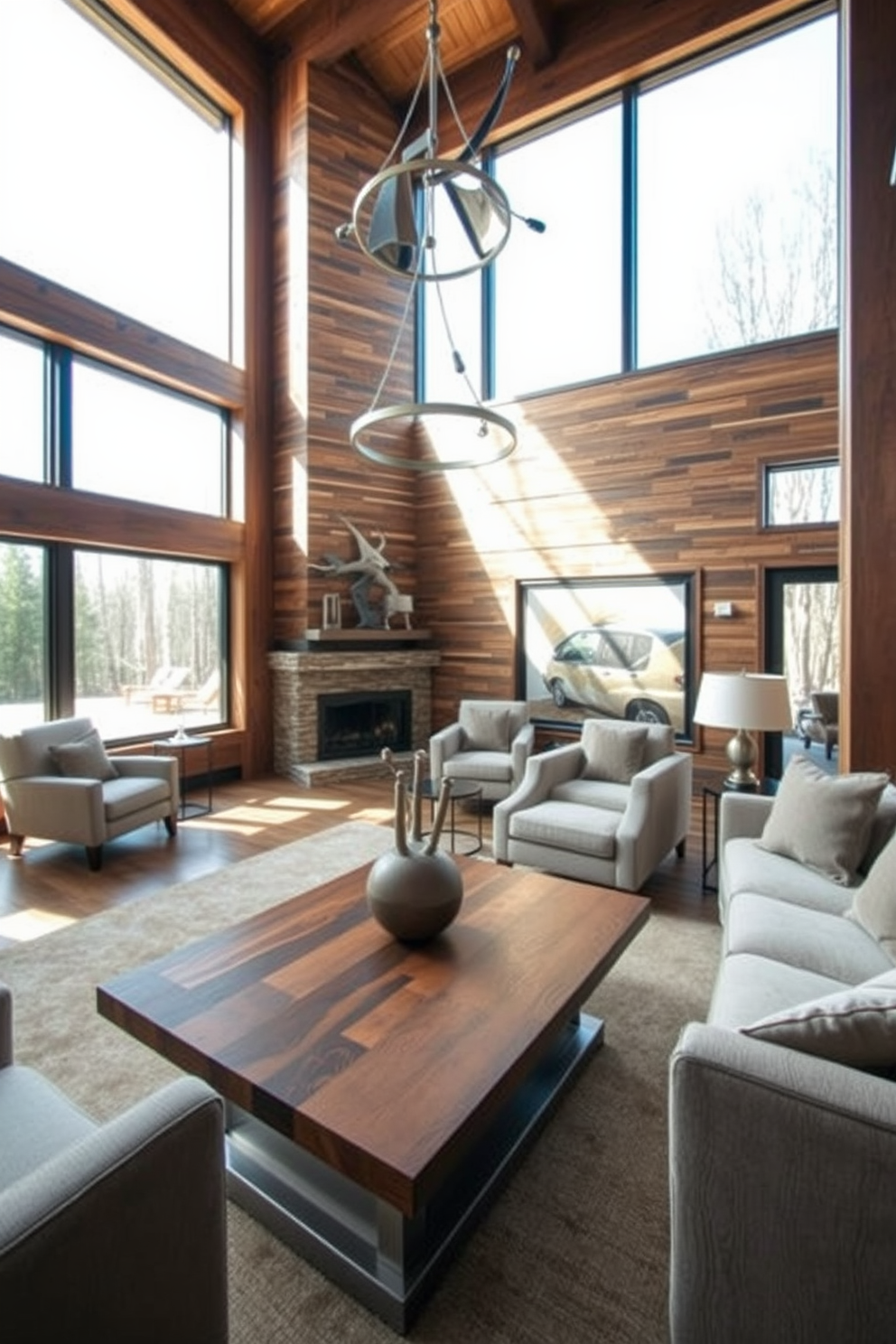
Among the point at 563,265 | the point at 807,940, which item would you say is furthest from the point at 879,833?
the point at 563,265

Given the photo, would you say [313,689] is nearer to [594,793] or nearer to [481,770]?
[481,770]

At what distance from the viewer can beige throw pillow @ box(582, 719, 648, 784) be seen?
418 cm

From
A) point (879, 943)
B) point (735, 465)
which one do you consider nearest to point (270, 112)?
point (735, 465)

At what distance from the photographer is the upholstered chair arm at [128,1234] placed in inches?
33.2

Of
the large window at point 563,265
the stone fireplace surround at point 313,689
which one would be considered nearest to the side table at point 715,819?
the stone fireplace surround at point 313,689

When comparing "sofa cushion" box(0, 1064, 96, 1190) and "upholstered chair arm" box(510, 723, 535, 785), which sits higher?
"upholstered chair arm" box(510, 723, 535, 785)

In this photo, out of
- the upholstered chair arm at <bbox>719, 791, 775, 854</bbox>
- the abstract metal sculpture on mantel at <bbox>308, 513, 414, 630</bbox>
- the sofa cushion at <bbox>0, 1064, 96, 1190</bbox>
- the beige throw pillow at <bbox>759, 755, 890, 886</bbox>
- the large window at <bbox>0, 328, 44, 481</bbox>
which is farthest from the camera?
the abstract metal sculpture on mantel at <bbox>308, 513, 414, 630</bbox>

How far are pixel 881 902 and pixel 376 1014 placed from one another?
1637 mm

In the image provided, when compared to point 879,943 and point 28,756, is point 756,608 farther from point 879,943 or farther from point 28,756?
point 28,756

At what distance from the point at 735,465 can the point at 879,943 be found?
4.52 meters

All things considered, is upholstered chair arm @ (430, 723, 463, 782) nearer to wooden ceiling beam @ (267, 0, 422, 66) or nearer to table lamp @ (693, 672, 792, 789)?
table lamp @ (693, 672, 792, 789)

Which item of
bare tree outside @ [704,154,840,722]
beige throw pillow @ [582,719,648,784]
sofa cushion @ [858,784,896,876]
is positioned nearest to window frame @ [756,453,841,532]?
bare tree outside @ [704,154,840,722]

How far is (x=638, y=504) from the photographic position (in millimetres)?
6066

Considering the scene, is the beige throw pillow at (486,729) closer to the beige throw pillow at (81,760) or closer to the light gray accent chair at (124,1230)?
the beige throw pillow at (81,760)
